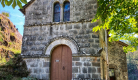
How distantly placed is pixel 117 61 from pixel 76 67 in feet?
21.9

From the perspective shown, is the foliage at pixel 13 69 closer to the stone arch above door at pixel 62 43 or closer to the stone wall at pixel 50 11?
the stone arch above door at pixel 62 43

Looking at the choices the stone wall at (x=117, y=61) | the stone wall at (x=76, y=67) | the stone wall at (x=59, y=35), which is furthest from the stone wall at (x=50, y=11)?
the stone wall at (x=117, y=61)

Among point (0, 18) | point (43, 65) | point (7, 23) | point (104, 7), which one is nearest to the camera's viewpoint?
point (104, 7)

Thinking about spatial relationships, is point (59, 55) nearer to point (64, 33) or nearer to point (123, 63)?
point (64, 33)

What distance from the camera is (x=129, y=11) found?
539cm

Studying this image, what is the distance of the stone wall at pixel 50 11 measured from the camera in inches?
280

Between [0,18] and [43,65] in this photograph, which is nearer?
[43,65]

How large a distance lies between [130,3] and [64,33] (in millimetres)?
3420

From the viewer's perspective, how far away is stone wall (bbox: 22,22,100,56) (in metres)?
6.69

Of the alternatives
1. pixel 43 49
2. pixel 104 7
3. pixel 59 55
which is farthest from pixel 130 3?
pixel 43 49

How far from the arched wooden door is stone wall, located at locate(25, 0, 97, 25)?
1728 millimetres

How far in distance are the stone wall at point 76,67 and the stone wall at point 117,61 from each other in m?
6.02

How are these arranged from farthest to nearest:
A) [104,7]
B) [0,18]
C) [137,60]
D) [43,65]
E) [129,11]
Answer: [137,60] → [0,18] → [43,65] → [129,11] → [104,7]

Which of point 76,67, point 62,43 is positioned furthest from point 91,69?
point 62,43
